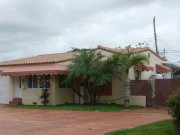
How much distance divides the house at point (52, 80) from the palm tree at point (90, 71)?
3.61 ft

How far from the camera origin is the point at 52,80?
2914 cm

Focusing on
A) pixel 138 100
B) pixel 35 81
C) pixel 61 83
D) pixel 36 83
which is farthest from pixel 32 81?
pixel 138 100

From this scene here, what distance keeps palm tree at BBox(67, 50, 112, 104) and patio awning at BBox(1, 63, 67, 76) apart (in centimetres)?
84

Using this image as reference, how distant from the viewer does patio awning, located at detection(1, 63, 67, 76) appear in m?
28.0

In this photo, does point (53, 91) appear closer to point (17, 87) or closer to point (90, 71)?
point (90, 71)

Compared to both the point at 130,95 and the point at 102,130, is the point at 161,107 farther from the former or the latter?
the point at 102,130

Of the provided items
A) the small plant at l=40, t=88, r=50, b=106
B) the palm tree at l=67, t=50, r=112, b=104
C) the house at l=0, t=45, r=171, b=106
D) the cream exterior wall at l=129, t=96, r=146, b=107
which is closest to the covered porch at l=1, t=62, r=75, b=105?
the house at l=0, t=45, r=171, b=106

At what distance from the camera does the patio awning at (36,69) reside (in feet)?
91.9

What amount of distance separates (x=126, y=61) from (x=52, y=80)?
6172 millimetres

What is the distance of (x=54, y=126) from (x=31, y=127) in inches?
36.9

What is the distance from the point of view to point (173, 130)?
1402cm

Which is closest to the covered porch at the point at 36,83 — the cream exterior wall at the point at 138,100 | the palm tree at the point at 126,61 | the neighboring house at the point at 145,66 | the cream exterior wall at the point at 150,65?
the neighboring house at the point at 145,66

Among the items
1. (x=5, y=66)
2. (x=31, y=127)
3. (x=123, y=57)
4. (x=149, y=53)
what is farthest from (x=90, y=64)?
(x=31, y=127)

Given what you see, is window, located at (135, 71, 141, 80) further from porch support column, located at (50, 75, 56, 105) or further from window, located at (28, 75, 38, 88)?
window, located at (28, 75, 38, 88)
